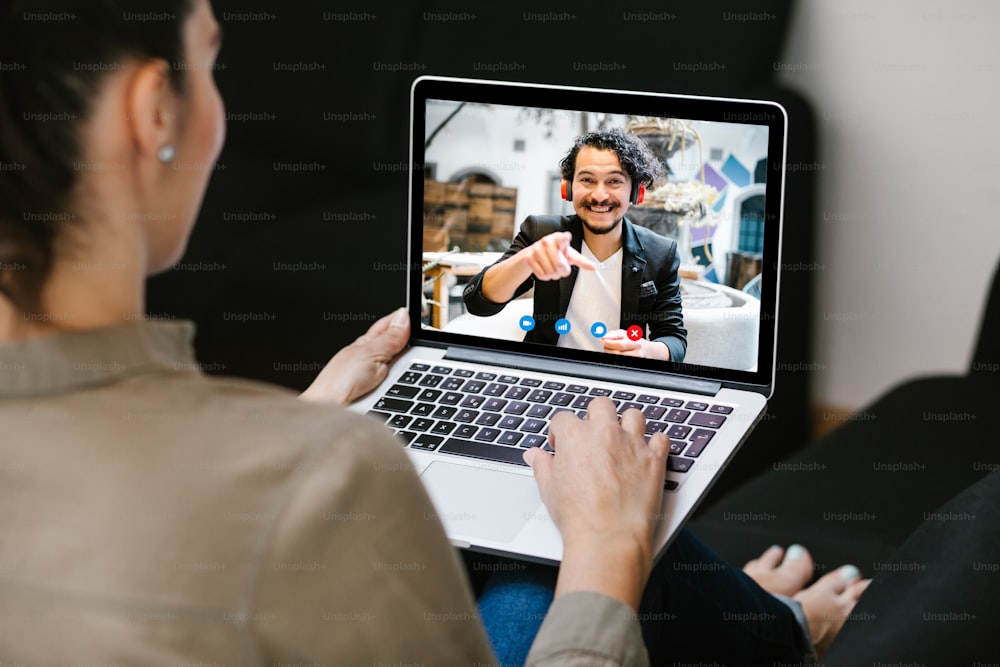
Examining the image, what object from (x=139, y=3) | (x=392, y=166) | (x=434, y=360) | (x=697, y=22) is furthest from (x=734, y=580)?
(x=392, y=166)

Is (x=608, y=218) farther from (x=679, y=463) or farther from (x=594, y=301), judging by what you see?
(x=679, y=463)

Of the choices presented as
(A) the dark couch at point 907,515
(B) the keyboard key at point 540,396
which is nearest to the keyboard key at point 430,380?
(B) the keyboard key at point 540,396

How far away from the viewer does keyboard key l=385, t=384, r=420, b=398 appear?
115 centimetres

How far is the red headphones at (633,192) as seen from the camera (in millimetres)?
1108

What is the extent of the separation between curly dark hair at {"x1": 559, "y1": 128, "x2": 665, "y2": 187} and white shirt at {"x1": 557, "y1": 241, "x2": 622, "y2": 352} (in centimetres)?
8

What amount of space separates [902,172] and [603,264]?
110 centimetres

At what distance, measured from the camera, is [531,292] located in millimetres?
1167

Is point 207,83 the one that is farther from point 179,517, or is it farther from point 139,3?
point 179,517

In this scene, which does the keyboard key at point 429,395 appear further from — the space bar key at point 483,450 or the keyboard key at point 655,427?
the keyboard key at point 655,427

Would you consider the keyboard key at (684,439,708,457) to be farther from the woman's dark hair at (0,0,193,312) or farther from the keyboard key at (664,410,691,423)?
the woman's dark hair at (0,0,193,312)

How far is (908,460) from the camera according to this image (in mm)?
1555

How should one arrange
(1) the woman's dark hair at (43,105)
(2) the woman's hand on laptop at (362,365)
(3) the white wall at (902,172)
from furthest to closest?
(3) the white wall at (902,172), (2) the woman's hand on laptop at (362,365), (1) the woman's dark hair at (43,105)

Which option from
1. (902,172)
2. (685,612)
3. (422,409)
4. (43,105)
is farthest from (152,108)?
(902,172)

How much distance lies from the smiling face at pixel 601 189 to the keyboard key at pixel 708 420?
21 cm
